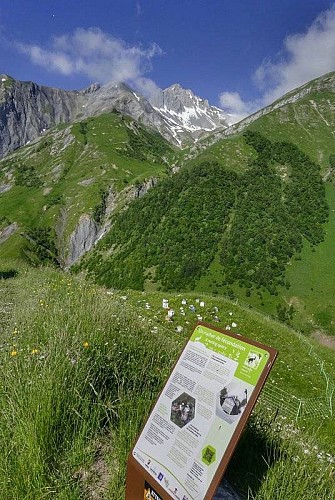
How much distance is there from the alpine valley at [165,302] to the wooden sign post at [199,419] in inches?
10.3

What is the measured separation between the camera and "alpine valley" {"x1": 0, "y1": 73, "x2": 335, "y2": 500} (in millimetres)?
5023

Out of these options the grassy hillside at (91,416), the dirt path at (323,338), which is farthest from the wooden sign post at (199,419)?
the dirt path at (323,338)

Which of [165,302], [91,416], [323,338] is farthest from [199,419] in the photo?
[323,338]

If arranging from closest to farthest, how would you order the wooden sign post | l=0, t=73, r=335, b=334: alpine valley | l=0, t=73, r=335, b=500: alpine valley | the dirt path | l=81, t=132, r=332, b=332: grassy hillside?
the wooden sign post → l=0, t=73, r=335, b=500: alpine valley → the dirt path → l=0, t=73, r=335, b=334: alpine valley → l=81, t=132, r=332, b=332: grassy hillside

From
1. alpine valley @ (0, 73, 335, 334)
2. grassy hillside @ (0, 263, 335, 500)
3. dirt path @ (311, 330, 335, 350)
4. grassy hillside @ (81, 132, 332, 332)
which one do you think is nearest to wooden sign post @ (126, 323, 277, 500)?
grassy hillside @ (0, 263, 335, 500)

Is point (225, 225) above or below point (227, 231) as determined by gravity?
above

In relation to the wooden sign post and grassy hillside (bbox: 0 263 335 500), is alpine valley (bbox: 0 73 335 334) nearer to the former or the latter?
grassy hillside (bbox: 0 263 335 500)

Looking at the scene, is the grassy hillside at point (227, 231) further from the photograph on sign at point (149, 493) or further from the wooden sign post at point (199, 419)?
the photograph on sign at point (149, 493)

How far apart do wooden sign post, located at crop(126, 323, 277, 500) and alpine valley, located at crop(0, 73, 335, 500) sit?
0.26 metres

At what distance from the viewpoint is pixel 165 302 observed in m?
17.6

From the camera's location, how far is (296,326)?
3597 inches

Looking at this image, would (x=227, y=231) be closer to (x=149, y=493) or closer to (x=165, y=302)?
(x=165, y=302)

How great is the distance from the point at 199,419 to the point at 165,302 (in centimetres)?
1353

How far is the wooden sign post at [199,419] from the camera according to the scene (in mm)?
3760
